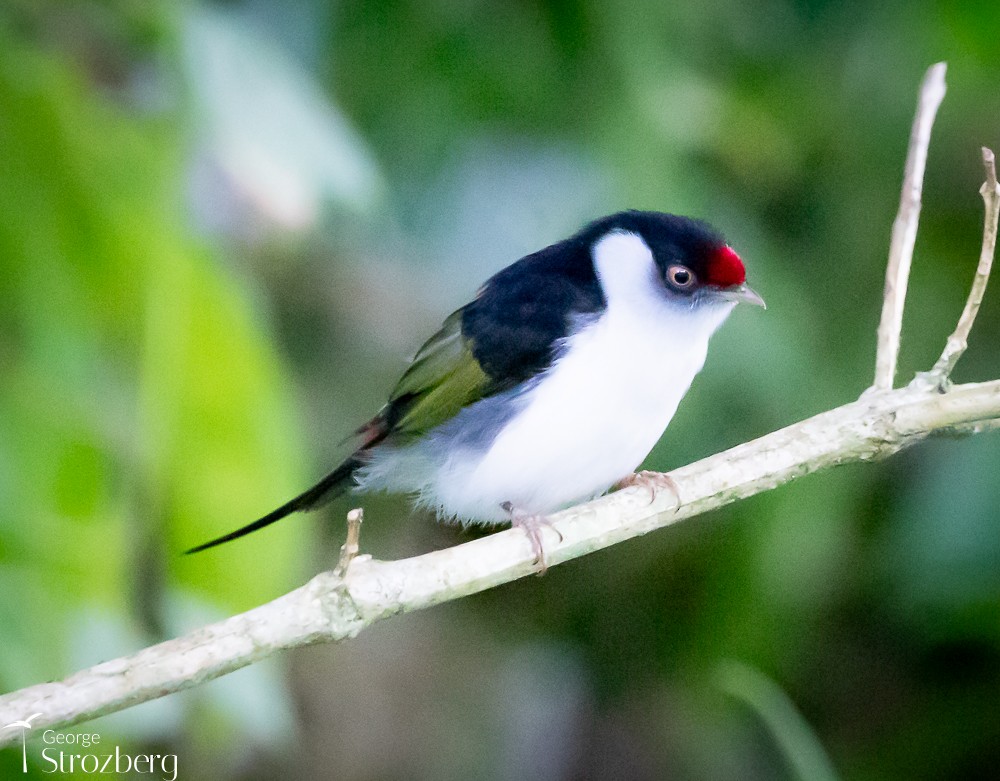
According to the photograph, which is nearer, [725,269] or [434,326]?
[725,269]

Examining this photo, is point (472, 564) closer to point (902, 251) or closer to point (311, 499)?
point (311, 499)

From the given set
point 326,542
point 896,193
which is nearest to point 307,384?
point 326,542

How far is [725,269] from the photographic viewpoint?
2.63 meters

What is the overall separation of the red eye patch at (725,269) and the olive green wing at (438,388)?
524 millimetres

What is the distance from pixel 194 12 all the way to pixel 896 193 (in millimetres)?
2121

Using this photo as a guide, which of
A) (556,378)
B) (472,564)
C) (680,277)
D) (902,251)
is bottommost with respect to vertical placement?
(472,564)

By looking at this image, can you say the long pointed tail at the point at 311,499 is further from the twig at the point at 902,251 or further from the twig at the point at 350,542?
the twig at the point at 902,251

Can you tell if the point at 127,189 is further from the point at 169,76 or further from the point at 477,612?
the point at 477,612

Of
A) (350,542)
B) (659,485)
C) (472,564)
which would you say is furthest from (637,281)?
(350,542)

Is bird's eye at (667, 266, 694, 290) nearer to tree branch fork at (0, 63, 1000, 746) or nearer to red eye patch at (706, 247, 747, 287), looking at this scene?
red eye patch at (706, 247, 747, 287)

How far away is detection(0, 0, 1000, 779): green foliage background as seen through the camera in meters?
2.44

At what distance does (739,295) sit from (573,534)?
0.75 metres

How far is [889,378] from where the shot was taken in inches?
90.6

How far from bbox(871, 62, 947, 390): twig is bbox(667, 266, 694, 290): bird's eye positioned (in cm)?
44
